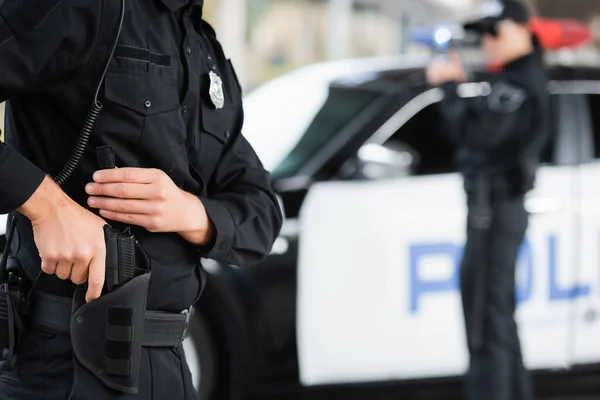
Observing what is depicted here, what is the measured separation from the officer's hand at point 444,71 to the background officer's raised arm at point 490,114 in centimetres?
3

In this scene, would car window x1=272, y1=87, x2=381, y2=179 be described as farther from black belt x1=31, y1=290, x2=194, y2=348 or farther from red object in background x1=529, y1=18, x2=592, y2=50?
black belt x1=31, y1=290, x2=194, y2=348

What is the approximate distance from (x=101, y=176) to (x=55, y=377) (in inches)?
11.6

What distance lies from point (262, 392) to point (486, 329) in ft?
2.76

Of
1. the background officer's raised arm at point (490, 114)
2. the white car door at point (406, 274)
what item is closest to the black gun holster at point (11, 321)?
the white car door at point (406, 274)

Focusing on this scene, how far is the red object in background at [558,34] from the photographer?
4.30 m

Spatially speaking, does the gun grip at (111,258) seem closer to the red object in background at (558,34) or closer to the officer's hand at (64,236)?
the officer's hand at (64,236)

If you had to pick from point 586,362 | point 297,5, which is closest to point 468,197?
point 586,362

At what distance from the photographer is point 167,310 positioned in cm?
159

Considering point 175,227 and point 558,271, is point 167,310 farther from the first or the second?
point 558,271

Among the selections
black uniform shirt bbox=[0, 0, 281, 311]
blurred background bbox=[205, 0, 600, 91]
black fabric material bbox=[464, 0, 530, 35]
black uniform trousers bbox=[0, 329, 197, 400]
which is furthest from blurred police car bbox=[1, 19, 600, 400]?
blurred background bbox=[205, 0, 600, 91]

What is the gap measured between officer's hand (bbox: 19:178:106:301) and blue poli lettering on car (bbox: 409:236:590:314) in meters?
2.60

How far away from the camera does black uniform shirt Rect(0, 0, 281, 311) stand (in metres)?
1.40

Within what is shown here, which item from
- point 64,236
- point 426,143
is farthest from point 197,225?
point 426,143

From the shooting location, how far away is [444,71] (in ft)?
13.0
